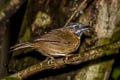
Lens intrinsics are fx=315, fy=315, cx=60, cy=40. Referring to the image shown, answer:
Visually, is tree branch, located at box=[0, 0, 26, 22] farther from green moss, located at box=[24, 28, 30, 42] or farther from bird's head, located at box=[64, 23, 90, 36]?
green moss, located at box=[24, 28, 30, 42]

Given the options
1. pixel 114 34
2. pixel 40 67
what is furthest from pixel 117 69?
pixel 40 67

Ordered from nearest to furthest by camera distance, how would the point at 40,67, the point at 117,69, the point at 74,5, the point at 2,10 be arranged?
the point at 2,10, the point at 40,67, the point at 74,5, the point at 117,69

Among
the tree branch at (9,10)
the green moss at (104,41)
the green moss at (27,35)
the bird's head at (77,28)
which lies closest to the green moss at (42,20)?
the green moss at (27,35)

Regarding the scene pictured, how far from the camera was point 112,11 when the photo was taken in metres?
4.48

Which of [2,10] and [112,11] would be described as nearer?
[2,10]

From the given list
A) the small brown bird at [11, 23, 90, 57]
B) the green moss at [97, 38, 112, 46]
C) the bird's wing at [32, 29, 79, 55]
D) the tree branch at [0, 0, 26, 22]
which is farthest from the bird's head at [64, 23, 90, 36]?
the tree branch at [0, 0, 26, 22]

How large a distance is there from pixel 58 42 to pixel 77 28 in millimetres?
355

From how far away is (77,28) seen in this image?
474cm

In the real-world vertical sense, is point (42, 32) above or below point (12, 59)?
above

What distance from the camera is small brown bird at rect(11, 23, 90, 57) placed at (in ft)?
15.0

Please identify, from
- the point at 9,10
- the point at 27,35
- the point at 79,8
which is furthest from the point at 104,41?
the point at 9,10

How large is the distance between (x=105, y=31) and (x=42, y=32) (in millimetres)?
979

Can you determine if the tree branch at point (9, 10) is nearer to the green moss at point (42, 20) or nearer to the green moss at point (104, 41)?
the green moss at point (42, 20)

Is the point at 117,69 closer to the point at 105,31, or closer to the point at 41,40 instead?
the point at 105,31
